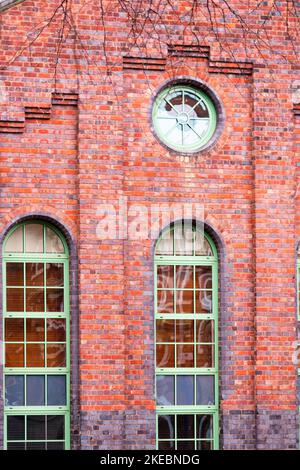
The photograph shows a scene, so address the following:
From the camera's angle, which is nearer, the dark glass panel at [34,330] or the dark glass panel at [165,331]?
the dark glass panel at [34,330]

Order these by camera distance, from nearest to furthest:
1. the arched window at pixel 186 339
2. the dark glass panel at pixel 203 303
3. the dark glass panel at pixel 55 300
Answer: the dark glass panel at pixel 55 300 → the arched window at pixel 186 339 → the dark glass panel at pixel 203 303

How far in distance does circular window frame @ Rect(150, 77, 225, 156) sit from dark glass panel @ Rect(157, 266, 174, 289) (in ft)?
5.65

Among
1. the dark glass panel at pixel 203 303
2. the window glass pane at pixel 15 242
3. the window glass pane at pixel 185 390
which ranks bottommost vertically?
the window glass pane at pixel 185 390

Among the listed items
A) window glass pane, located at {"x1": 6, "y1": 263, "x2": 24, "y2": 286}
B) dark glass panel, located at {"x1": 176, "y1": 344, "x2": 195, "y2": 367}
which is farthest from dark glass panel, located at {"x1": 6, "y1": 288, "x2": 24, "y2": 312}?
dark glass panel, located at {"x1": 176, "y1": 344, "x2": 195, "y2": 367}

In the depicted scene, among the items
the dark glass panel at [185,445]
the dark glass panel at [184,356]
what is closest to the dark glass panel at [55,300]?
the dark glass panel at [184,356]

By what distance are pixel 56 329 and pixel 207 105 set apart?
4.02 m

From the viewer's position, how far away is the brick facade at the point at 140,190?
12.4m

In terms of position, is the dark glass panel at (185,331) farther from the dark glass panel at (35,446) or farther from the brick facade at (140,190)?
the dark glass panel at (35,446)

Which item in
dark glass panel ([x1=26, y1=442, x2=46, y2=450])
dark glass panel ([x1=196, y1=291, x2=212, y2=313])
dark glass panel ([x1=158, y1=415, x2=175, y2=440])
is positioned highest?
dark glass panel ([x1=196, y1=291, x2=212, y2=313])

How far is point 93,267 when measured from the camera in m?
12.5

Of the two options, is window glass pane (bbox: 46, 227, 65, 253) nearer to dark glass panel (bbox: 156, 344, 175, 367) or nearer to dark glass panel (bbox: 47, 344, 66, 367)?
dark glass panel (bbox: 47, 344, 66, 367)

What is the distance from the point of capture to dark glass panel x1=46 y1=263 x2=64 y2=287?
1267cm

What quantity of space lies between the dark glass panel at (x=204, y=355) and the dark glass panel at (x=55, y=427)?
2.15 meters
